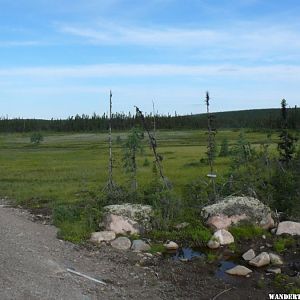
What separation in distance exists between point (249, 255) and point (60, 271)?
279 inches

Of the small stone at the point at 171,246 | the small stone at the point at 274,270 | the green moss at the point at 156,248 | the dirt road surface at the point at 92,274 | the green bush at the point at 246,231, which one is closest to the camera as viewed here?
the dirt road surface at the point at 92,274

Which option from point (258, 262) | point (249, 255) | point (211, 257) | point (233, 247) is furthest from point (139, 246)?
point (258, 262)

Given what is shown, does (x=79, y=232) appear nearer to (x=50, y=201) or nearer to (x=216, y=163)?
(x=50, y=201)

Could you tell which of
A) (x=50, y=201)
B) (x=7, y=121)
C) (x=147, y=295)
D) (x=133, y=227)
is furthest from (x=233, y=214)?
(x=7, y=121)

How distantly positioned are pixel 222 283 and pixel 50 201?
15.0m

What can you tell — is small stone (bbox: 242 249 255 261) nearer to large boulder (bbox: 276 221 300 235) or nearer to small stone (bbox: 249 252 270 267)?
small stone (bbox: 249 252 270 267)

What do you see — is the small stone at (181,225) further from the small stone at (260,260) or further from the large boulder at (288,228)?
the small stone at (260,260)

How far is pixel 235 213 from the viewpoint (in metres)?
20.3

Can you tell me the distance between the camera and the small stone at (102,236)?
1864 cm

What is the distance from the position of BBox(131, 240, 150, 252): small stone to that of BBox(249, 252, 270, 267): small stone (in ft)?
13.3

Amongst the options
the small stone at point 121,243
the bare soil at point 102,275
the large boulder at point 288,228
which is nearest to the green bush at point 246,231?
the large boulder at point 288,228

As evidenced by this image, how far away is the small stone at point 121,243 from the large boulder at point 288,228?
6.49 metres

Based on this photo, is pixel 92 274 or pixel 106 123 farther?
pixel 106 123

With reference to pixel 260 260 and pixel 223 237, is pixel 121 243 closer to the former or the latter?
pixel 223 237
